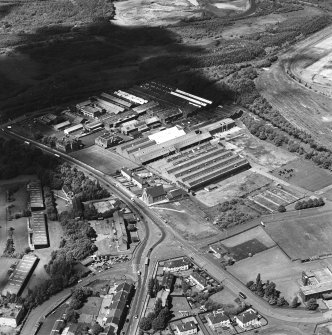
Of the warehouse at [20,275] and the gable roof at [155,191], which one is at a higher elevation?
the gable roof at [155,191]

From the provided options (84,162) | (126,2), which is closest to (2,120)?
(84,162)

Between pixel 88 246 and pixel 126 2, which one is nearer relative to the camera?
pixel 88 246

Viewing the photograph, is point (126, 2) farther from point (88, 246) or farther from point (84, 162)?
point (88, 246)

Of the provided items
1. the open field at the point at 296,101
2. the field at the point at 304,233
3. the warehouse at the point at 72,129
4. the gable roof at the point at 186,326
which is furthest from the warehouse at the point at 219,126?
the gable roof at the point at 186,326

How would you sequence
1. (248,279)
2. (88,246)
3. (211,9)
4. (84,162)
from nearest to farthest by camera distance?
(248,279)
(88,246)
(84,162)
(211,9)

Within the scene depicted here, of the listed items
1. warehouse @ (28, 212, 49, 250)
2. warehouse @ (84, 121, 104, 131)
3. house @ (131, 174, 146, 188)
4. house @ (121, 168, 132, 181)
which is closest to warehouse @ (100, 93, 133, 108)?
warehouse @ (84, 121, 104, 131)

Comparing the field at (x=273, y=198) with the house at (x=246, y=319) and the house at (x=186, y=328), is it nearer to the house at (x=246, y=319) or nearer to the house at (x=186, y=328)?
the house at (x=246, y=319)
